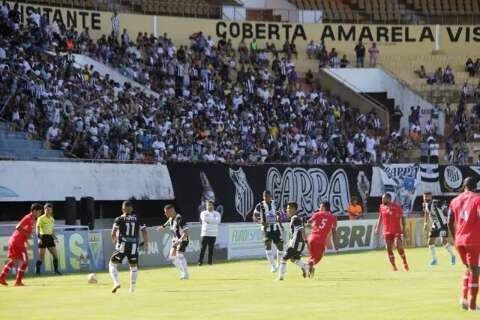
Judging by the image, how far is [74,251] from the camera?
34.0 metres

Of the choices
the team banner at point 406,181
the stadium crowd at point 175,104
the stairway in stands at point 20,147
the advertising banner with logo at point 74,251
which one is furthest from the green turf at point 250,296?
the team banner at point 406,181

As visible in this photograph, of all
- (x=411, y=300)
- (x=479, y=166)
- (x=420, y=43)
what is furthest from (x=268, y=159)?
(x=411, y=300)

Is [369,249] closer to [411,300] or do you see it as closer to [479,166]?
[479,166]

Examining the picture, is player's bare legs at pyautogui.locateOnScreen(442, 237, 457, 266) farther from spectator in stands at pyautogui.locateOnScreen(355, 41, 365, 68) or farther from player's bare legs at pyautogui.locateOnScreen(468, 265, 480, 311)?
spectator in stands at pyautogui.locateOnScreen(355, 41, 365, 68)

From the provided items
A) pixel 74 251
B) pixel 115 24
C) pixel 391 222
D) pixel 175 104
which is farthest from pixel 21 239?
pixel 115 24

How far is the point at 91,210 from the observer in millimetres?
37219

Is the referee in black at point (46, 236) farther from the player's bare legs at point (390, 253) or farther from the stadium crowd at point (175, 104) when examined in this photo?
the player's bare legs at point (390, 253)

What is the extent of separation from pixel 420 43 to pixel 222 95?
54.8 ft

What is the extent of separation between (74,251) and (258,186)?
11.6m

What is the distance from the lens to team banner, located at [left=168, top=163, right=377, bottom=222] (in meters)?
41.7

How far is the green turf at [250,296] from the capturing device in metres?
20.1

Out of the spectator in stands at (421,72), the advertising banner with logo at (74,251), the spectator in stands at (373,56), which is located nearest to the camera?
the advertising banner with logo at (74,251)

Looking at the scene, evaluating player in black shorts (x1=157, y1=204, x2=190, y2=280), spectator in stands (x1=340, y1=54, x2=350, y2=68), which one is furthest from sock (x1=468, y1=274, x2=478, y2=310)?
spectator in stands (x1=340, y1=54, x2=350, y2=68)

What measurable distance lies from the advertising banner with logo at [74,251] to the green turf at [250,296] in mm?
1600
